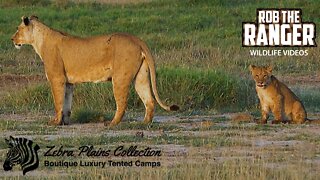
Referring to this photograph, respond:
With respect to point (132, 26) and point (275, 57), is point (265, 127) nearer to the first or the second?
point (275, 57)

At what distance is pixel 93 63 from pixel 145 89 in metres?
0.71

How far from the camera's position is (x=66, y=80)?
12781mm

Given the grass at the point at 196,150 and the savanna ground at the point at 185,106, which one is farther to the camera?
the savanna ground at the point at 185,106

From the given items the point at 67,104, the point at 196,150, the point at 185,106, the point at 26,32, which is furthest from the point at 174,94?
the point at 196,150

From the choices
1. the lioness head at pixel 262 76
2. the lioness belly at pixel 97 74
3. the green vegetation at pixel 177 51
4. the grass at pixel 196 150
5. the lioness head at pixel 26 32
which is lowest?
the green vegetation at pixel 177 51

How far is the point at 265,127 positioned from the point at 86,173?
138 inches

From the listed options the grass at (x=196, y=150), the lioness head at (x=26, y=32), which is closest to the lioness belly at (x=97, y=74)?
the grass at (x=196, y=150)

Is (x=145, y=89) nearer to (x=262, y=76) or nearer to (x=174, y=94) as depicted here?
(x=262, y=76)

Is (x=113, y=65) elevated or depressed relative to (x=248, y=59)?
elevated

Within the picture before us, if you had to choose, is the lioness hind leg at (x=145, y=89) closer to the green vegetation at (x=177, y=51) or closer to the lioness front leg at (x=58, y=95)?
the green vegetation at (x=177, y=51)

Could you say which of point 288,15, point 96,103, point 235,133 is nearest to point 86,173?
point 235,133

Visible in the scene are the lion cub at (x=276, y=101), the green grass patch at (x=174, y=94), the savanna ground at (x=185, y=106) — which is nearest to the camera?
the savanna ground at (x=185, y=106)

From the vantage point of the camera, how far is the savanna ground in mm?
9578

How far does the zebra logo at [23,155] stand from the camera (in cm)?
968
